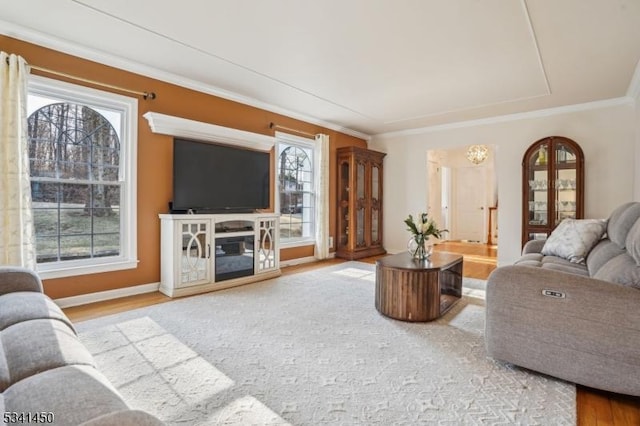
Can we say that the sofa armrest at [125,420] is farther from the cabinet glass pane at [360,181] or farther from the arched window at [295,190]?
the cabinet glass pane at [360,181]

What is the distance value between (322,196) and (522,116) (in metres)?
3.43

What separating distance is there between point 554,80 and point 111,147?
16.5 ft

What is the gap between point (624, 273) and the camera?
1.72 meters

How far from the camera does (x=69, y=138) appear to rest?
3.16 metres

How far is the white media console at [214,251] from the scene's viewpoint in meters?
3.53

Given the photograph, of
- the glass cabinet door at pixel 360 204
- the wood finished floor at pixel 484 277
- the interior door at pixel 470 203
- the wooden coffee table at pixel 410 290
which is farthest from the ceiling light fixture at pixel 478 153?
the wooden coffee table at pixel 410 290

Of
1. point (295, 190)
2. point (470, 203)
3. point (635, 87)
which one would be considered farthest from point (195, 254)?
point (470, 203)

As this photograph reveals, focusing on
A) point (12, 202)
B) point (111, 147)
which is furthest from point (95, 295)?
point (111, 147)

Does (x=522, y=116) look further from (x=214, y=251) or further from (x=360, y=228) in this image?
(x=214, y=251)

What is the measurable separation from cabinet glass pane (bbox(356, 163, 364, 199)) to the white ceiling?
1.77m

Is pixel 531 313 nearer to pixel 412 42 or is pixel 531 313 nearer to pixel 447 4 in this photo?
pixel 447 4

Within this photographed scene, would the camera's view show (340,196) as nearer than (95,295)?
No

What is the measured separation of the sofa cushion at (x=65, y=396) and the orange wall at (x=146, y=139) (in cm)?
264

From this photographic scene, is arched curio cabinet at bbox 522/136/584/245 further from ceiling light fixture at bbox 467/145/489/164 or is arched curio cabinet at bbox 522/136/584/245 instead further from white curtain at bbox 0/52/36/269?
white curtain at bbox 0/52/36/269
